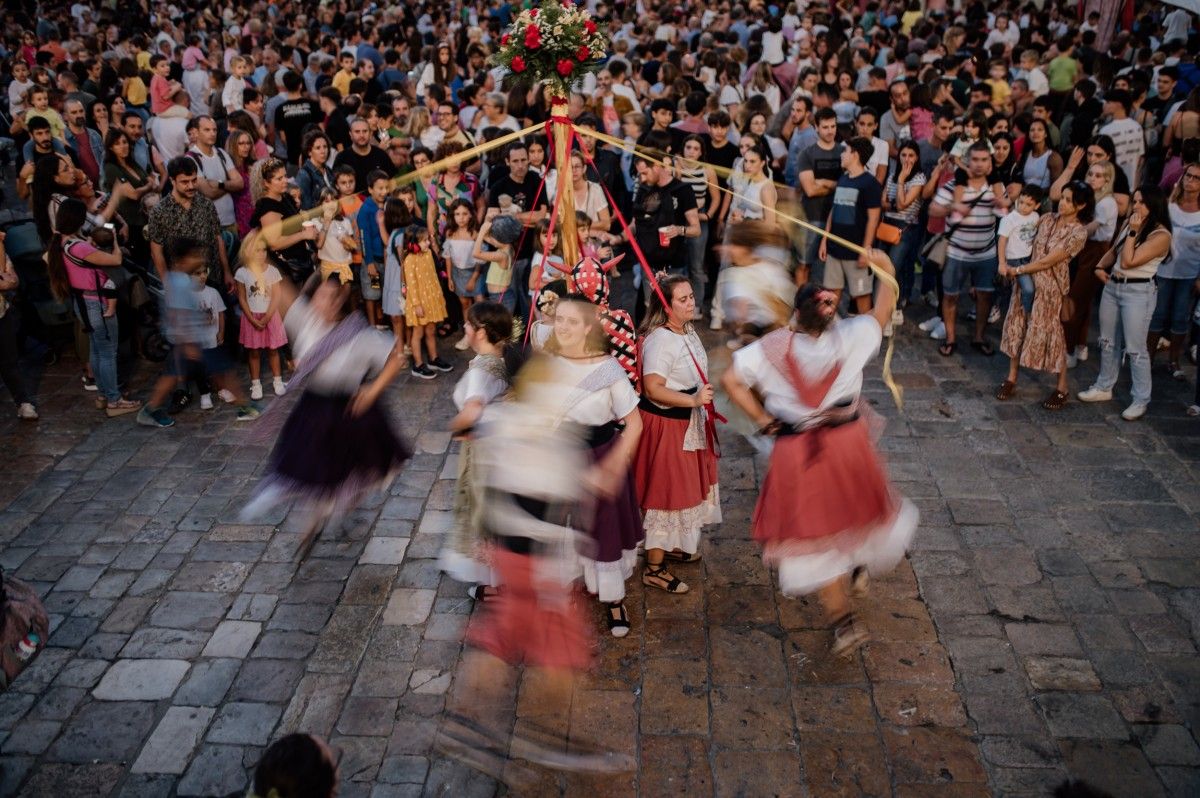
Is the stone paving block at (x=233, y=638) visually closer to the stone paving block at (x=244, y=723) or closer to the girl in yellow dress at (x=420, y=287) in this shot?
the stone paving block at (x=244, y=723)

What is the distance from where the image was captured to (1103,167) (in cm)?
726

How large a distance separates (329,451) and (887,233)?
4828mm

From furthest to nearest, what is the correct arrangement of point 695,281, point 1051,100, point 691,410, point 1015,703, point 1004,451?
point 1051,100 < point 695,281 < point 1004,451 < point 691,410 < point 1015,703

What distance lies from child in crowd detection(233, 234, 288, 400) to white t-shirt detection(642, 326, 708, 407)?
3.69 m

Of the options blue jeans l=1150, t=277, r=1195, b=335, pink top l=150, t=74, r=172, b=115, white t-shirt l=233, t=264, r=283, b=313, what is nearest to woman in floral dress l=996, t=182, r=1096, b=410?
blue jeans l=1150, t=277, r=1195, b=335

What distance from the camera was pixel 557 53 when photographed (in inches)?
241

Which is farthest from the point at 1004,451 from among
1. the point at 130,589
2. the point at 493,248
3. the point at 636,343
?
the point at 130,589

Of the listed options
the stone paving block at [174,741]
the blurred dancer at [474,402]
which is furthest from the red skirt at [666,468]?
the stone paving block at [174,741]

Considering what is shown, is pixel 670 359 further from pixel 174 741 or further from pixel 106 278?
pixel 106 278

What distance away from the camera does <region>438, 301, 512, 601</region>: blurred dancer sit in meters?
4.51

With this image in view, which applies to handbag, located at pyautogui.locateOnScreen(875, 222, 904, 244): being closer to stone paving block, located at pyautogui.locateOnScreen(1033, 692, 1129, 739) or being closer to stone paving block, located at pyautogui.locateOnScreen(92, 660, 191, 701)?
stone paving block, located at pyautogui.locateOnScreen(1033, 692, 1129, 739)

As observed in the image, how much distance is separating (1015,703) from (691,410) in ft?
6.56

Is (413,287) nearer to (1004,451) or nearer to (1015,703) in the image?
(1004,451)

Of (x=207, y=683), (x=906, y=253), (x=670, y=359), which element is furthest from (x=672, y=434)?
(x=906, y=253)
